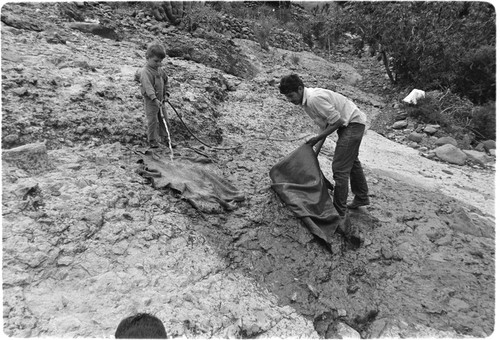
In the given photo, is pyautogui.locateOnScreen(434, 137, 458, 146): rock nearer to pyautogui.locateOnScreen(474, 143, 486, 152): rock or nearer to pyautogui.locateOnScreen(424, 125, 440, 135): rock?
pyautogui.locateOnScreen(424, 125, 440, 135): rock

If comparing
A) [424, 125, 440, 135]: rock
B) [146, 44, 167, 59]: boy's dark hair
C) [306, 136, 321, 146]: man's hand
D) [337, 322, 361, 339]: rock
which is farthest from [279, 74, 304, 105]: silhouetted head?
[424, 125, 440, 135]: rock

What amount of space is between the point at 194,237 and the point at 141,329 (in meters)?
1.27

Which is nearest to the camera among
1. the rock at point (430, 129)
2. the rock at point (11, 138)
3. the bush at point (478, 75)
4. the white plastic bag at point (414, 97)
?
the rock at point (11, 138)

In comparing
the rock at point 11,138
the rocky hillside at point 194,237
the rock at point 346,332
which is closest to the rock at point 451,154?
the rocky hillside at point 194,237

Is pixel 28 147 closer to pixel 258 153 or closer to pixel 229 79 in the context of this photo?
pixel 258 153

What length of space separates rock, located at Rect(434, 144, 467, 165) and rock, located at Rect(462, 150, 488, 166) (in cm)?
14

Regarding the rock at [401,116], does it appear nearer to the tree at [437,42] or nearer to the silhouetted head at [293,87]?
the tree at [437,42]

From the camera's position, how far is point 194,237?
2.73 m

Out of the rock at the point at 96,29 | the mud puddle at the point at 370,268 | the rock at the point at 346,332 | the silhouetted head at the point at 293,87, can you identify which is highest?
the silhouetted head at the point at 293,87

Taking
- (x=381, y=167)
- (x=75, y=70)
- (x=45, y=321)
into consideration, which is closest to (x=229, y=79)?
(x=75, y=70)

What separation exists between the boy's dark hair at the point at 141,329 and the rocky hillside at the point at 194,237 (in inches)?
22.7

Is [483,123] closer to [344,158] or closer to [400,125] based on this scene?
[400,125]

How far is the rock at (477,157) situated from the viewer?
5472 mm

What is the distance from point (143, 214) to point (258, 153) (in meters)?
1.61
